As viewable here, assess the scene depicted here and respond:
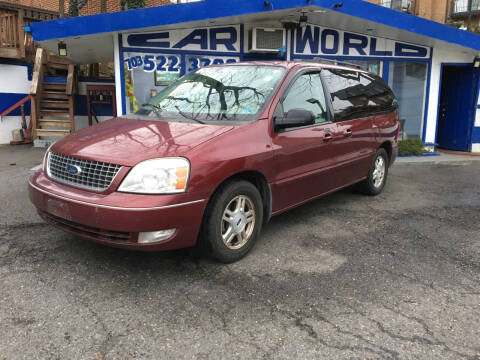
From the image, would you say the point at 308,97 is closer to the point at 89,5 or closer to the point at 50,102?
the point at 50,102

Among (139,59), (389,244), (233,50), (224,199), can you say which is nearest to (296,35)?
(233,50)

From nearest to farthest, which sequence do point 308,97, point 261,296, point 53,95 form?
1. point 261,296
2. point 308,97
3. point 53,95

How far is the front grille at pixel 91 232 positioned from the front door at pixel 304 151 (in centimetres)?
150

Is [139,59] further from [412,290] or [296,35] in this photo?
[412,290]

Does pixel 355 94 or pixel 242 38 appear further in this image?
pixel 242 38

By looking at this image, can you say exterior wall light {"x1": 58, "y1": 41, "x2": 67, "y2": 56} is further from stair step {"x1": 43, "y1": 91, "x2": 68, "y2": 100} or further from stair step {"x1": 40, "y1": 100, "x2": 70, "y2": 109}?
stair step {"x1": 43, "y1": 91, "x2": 68, "y2": 100}

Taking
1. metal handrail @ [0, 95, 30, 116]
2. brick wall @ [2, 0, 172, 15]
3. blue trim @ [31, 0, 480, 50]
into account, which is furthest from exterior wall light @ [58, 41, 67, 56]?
brick wall @ [2, 0, 172, 15]

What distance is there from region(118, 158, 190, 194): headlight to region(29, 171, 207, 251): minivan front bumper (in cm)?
5

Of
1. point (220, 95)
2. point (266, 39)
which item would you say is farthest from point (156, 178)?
point (266, 39)

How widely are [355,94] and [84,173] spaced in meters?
3.54

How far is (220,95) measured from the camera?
14.1 feet

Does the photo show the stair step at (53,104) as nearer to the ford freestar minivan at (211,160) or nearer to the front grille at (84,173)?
the ford freestar minivan at (211,160)

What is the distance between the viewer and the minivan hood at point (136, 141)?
324 centimetres

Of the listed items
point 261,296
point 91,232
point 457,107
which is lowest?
point 261,296
